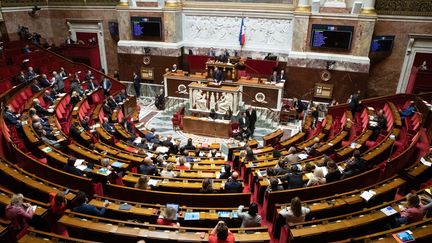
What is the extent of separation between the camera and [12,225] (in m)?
4.77

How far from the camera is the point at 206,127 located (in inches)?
509

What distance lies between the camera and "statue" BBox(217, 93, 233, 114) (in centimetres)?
1418

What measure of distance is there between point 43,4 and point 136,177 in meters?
17.3

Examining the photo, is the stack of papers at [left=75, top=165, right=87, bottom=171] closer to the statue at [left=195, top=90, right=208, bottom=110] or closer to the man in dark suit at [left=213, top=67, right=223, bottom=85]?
the statue at [left=195, top=90, right=208, bottom=110]

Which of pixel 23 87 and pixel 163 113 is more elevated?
pixel 23 87

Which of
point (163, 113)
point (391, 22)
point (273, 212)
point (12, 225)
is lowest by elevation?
point (163, 113)

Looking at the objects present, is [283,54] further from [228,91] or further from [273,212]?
[273,212]

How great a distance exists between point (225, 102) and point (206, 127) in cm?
195

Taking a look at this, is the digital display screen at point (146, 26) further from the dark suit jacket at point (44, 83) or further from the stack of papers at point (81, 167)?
the stack of papers at point (81, 167)

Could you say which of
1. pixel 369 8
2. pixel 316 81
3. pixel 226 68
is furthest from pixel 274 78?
pixel 369 8

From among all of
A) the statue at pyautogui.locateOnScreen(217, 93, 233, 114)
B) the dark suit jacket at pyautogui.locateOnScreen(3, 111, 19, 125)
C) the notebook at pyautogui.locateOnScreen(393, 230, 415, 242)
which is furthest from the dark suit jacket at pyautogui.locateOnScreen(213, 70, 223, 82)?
the notebook at pyautogui.locateOnScreen(393, 230, 415, 242)

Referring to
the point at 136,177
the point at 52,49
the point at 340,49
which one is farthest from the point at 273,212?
the point at 52,49

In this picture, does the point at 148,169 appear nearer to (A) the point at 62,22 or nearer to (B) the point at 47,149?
(B) the point at 47,149

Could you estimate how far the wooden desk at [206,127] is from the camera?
12750 mm
